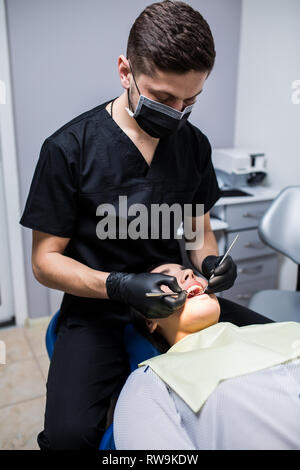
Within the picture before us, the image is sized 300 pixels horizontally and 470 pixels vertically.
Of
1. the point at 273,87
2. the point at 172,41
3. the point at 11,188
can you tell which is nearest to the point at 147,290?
the point at 172,41

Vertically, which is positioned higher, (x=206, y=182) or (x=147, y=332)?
(x=206, y=182)

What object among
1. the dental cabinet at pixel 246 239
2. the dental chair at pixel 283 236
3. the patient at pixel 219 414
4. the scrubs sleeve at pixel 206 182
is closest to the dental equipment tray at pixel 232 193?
the dental cabinet at pixel 246 239

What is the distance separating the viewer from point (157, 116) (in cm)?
111

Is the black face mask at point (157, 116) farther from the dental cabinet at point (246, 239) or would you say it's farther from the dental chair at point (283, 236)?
the dental cabinet at point (246, 239)

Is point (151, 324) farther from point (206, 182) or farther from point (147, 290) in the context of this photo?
point (206, 182)

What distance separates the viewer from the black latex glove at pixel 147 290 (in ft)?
3.39

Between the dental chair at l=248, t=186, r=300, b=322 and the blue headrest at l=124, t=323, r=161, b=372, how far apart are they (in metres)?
0.49

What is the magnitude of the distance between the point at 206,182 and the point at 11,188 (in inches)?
43.0

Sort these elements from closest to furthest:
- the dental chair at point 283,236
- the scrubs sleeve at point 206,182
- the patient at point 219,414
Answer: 1. the patient at point 219,414
2. the scrubs sleeve at point 206,182
3. the dental chair at point 283,236

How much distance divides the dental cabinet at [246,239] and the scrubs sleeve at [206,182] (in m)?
0.62

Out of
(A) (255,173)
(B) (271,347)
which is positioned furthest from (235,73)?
(B) (271,347)

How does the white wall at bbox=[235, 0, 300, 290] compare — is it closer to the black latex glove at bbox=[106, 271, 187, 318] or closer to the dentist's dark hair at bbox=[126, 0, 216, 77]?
the dentist's dark hair at bbox=[126, 0, 216, 77]

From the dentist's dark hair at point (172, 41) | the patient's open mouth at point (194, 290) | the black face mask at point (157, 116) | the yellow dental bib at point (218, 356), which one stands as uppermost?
the dentist's dark hair at point (172, 41)

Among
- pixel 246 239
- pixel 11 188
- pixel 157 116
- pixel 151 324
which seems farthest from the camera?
pixel 246 239
